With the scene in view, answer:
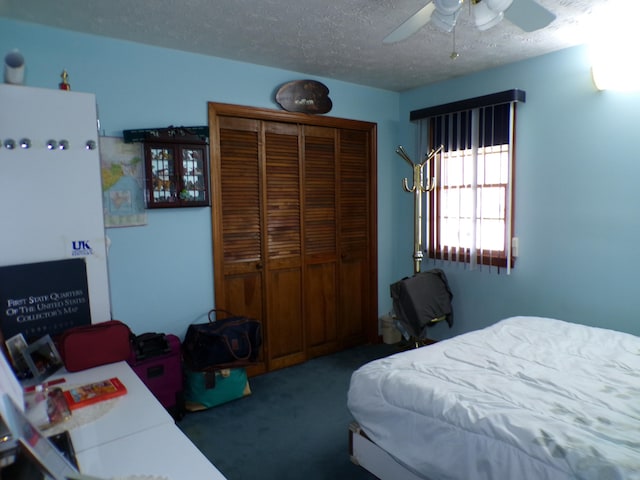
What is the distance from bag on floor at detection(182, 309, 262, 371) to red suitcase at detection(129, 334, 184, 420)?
12 cm

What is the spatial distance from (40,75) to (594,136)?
11.7 feet

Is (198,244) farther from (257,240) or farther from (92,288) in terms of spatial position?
(92,288)

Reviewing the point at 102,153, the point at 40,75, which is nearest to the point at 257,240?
the point at 102,153

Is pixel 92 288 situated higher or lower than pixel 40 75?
lower

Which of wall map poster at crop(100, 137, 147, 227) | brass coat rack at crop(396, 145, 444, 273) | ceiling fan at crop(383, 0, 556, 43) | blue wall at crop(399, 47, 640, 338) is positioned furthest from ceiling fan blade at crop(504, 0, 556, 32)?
wall map poster at crop(100, 137, 147, 227)

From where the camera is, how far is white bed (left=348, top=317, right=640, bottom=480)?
133cm

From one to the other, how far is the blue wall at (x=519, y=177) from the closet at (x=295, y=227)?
21 centimetres

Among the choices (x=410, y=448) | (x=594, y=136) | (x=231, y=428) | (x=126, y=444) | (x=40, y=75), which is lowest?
(x=231, y=428)

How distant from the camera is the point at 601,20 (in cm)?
247

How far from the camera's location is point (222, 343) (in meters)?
2.78

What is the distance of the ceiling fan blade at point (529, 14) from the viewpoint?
1.81 metres

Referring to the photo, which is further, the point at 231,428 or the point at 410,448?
the point at 231,428

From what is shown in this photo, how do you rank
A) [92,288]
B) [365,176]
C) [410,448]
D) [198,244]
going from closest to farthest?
[410,448]
[92,288]
[198,244]
[365,176]

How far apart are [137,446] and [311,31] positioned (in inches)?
93.8
